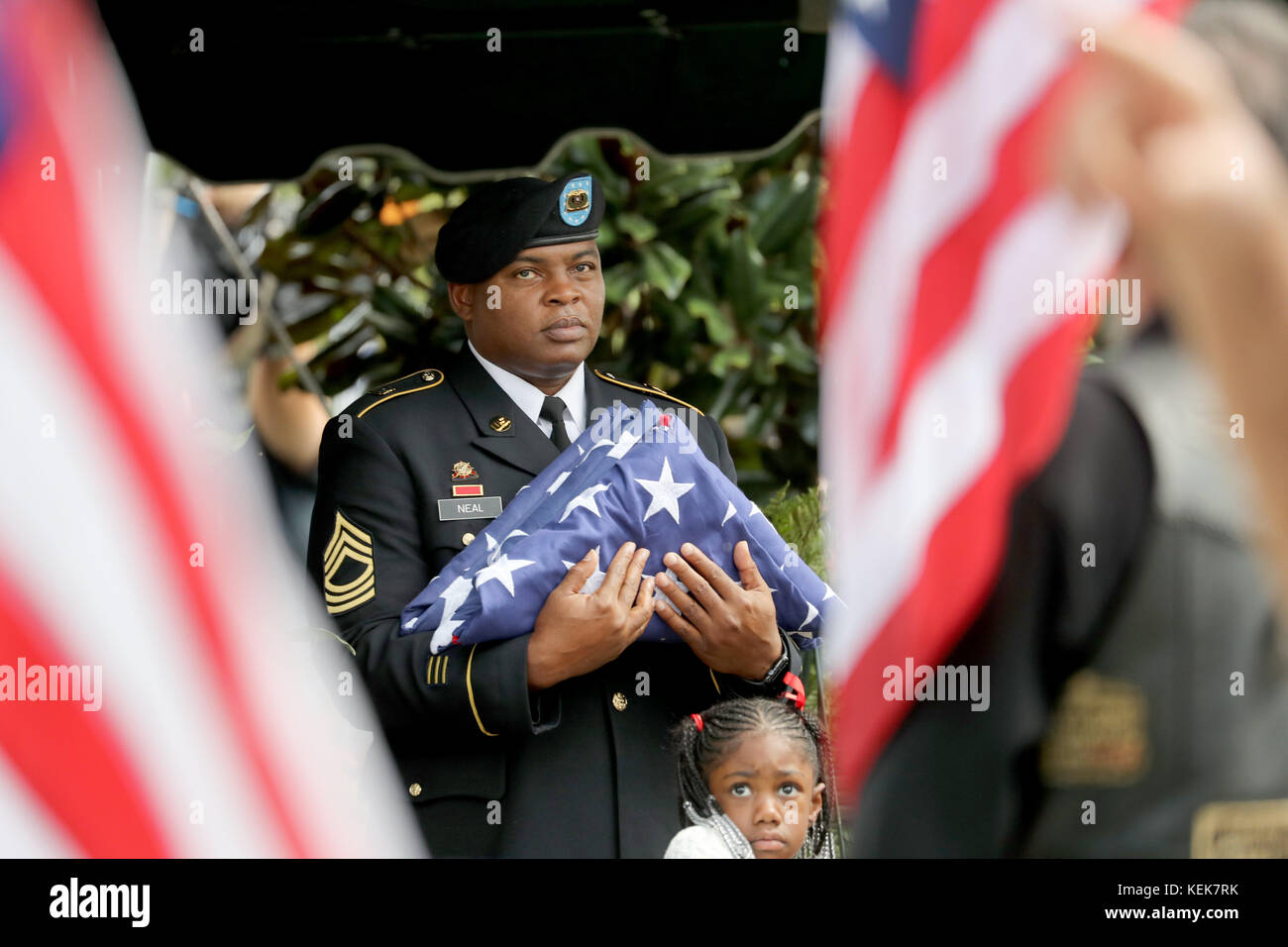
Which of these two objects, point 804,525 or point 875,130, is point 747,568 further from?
point 875,130

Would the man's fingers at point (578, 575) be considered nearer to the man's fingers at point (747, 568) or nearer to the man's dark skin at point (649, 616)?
the man's dark skin at point (649, 616)

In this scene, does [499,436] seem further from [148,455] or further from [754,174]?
[754,174]

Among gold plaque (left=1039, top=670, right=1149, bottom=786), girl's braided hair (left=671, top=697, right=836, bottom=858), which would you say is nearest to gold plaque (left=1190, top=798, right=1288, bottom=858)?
gold plaque (left=1039, top=670, right=1149, bottom=786)

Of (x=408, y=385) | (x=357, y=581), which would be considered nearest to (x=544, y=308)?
(x=408, y=385)

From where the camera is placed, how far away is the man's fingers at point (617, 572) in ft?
7.38

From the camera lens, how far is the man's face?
2541 mm

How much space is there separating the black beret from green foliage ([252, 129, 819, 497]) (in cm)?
104

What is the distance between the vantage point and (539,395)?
8.53 feet

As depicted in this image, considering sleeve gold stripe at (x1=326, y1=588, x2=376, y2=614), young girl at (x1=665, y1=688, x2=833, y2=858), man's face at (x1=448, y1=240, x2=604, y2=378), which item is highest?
man's face at (x1=448, y1=240, x2=604, y2=378)

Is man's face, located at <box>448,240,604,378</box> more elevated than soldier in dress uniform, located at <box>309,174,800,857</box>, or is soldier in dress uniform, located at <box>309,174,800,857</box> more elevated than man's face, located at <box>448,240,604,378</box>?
man's face, located at <box>448,240,604,378</box>

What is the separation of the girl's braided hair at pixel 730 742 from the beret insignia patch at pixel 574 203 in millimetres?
896

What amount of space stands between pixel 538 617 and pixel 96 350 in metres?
0.83

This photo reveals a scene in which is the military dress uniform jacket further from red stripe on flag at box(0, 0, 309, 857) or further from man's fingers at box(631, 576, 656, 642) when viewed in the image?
red stripe on flag at box(0, 0, 309, 857)
